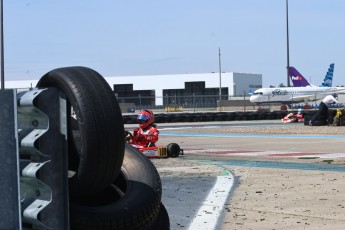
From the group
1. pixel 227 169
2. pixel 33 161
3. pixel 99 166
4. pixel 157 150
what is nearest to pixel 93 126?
pixel 99 166

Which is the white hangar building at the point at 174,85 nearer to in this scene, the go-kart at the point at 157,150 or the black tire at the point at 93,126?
the go-kart at the point at 157,150

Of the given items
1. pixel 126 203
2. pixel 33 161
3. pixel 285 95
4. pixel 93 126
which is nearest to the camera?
pixel 33 161

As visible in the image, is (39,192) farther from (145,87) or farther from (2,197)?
(145,87)

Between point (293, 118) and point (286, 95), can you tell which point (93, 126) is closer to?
point (293, 118)

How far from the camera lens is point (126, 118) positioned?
35.1 m

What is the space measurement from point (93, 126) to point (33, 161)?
49cm

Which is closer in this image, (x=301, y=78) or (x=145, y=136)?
(x=145, y=136)

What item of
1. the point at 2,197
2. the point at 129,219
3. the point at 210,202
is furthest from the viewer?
the point at 210,202

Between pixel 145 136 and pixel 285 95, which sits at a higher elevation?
pixel 285 95

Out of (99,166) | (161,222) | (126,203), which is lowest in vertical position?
(161,222)

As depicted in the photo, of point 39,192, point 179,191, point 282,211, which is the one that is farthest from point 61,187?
point 179,191

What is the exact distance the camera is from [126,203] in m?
4.07

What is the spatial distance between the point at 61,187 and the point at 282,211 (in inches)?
173

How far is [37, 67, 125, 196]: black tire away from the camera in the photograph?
3502mm
